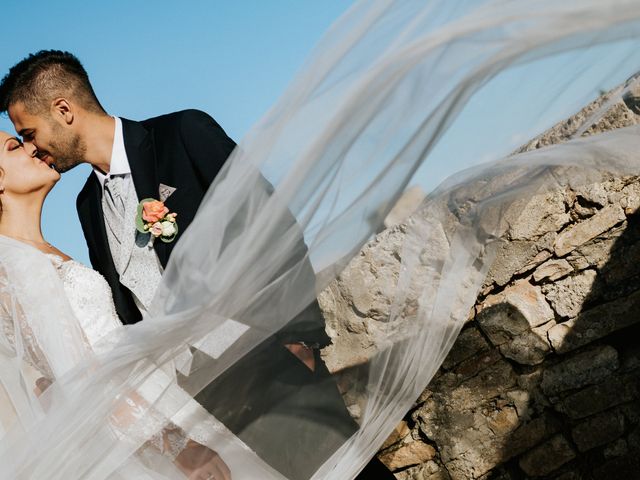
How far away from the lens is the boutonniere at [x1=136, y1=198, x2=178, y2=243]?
271 centimetres

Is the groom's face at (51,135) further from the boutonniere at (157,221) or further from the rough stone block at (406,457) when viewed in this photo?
the rough stone block at (406,457)

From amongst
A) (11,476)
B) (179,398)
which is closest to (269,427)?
(179,398)

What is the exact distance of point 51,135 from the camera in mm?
2928

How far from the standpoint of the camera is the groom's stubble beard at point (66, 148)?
9.62ft

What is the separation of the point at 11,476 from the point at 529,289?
7.93ft

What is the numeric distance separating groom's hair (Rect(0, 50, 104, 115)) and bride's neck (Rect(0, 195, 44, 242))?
1.28 ft

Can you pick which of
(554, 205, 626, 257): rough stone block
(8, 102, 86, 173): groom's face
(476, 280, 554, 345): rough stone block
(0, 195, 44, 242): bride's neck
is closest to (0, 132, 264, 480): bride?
(0, 195, 44, 242): bride's neck

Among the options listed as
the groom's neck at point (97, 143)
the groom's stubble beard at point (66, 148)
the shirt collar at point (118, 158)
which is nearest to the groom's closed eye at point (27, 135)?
the groom's stubble beard at point (66, 148)

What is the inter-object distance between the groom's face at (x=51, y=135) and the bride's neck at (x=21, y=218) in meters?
0.25

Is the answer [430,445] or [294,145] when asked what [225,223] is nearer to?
[294,145]

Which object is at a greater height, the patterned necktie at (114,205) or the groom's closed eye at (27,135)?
the groom's closed eye at (27,135)

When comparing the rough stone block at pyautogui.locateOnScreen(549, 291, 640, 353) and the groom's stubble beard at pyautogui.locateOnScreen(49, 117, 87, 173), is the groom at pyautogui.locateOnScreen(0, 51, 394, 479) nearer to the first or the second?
the groom's stubble beard at pyautogui.locateOnScreen(49, 117, 87, 173)

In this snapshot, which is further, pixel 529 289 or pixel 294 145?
pixel 529 289

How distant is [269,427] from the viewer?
7.16 feet
